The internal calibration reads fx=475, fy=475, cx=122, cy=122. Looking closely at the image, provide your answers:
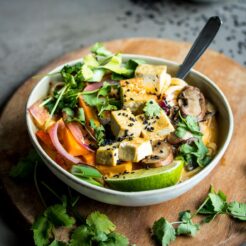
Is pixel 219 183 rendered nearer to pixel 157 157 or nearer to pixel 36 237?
pixel 157 157

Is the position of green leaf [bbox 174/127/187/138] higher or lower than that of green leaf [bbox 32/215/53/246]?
higher

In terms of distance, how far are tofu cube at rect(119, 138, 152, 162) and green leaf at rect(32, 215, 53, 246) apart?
540 millimetres

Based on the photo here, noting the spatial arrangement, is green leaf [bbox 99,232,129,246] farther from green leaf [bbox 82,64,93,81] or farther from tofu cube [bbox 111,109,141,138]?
green leaf [bbox 82,64,93,81]

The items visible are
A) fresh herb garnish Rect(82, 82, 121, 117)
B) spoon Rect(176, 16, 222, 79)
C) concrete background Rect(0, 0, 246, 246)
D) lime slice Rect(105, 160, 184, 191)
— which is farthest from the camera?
concrete background Rect(0, 0, 246, 246)

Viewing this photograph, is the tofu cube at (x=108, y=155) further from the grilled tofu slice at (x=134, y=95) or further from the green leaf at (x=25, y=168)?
the green leaf at (x=25, y=168)

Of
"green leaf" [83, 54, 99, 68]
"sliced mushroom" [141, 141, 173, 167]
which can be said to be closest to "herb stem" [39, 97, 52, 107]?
"green leaf" [83, 54, 99, 68]

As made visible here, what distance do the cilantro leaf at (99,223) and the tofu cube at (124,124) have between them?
17.3 inches

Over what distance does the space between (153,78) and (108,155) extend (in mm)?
578

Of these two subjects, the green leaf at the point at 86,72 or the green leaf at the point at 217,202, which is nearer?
the green leaf at the point at 217,202

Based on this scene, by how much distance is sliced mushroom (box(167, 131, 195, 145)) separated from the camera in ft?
8.60

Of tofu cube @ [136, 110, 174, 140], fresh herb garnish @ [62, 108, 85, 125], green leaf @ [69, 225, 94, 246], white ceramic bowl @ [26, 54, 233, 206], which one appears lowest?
green leaf @ [69, 225, 94, 246]

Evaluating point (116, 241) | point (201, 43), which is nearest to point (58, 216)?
point (116, 241)

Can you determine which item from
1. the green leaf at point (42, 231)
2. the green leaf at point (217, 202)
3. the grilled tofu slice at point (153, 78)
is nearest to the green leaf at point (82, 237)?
the green leaf at point (42, 231)

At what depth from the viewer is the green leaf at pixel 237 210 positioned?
261 cm
